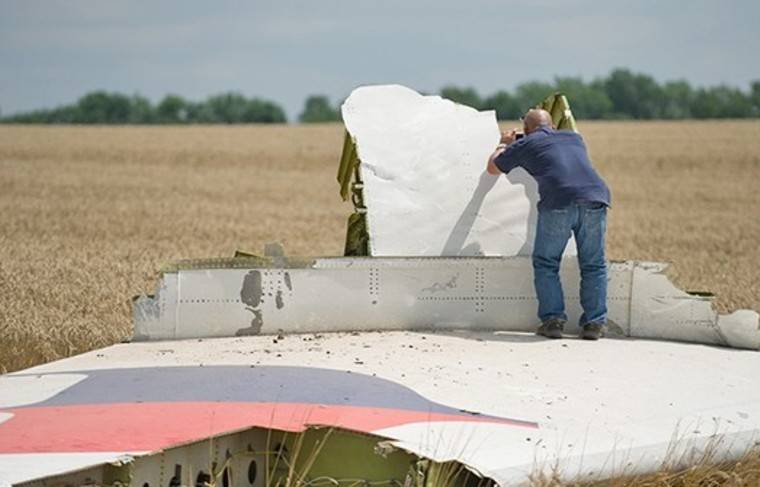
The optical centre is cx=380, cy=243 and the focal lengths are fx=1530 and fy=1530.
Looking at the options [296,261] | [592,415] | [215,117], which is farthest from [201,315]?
[215,117]

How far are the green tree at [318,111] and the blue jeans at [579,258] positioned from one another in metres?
68.4

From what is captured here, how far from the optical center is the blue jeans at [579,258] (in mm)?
9953

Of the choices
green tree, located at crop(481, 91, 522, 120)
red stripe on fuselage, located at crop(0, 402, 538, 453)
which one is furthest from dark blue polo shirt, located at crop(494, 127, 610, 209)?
green tree, located at crop(481, 91, 522, 120)

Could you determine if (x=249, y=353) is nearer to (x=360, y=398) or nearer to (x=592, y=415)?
(x=360, y=398)

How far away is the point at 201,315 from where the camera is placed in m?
9.39

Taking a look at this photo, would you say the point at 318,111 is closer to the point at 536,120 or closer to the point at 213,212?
the point at 213,212

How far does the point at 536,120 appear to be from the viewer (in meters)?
10.4

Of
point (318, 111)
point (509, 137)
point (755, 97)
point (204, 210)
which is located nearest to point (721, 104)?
point (755, 97)

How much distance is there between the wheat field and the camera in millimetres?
12641

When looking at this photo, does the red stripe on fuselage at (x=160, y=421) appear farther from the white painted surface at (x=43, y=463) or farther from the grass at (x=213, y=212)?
the grass at (x=213, y=212)

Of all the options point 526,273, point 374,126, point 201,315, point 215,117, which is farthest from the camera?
point 215,117

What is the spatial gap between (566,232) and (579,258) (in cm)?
22

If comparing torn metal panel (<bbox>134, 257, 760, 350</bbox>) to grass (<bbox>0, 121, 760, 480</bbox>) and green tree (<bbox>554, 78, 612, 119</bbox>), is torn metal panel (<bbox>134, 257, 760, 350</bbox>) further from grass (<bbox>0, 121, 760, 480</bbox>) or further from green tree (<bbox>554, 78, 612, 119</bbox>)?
green tree (<bbox>554, 78, 612, 119</bbox>)

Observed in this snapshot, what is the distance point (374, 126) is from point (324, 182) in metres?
20.7
